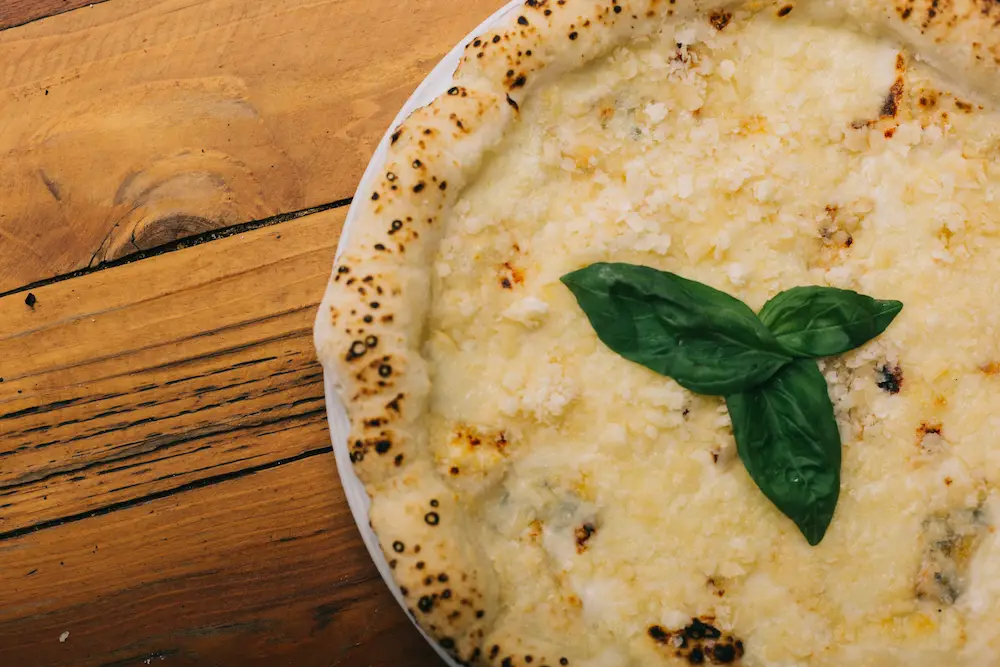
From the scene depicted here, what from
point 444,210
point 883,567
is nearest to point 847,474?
point 883,567

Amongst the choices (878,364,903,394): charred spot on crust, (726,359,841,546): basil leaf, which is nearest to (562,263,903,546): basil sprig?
(726,359,841,546): basil leaf

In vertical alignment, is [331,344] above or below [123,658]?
above

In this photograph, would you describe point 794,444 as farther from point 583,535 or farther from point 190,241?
point 190,241

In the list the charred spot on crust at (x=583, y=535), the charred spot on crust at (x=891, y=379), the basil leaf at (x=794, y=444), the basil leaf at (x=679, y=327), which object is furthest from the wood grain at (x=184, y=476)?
the charred spot on crust at (x=891, y=379)

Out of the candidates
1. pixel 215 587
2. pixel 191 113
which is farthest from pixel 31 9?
pixel 215 587

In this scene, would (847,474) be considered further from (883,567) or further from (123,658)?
(123,658)

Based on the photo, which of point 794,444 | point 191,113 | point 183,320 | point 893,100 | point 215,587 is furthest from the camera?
point 191,113
